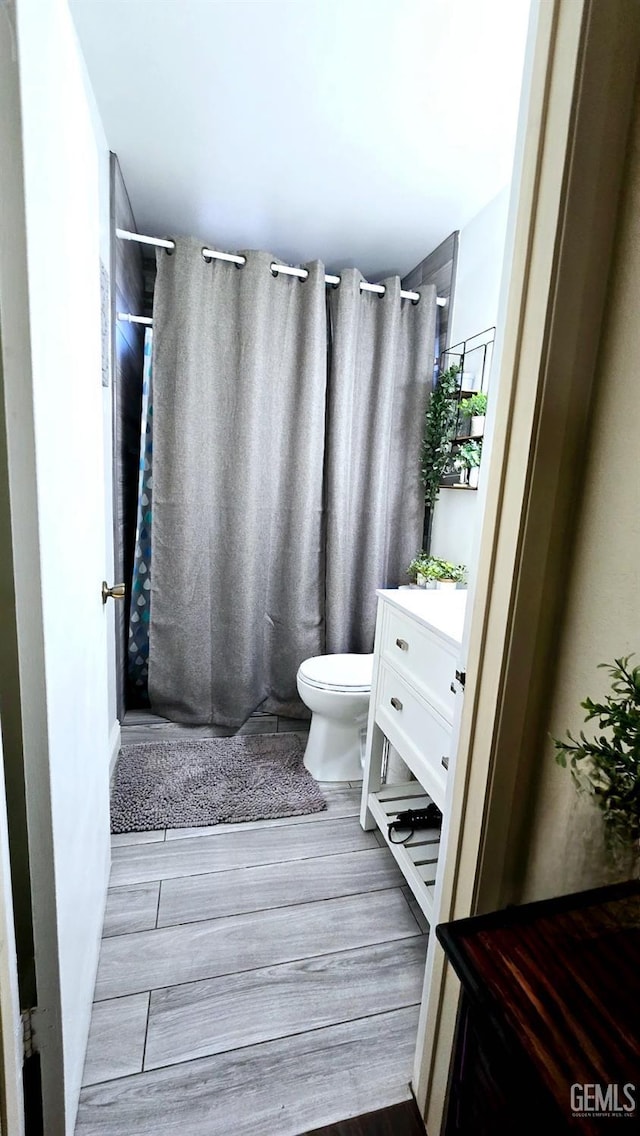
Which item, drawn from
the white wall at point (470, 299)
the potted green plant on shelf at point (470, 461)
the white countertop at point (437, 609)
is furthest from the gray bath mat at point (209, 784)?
the potted green plant on shelf at point (470, 461)

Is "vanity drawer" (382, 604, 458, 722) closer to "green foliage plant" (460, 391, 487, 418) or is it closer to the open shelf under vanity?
the open shelf under vanity

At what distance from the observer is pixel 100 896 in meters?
1.29

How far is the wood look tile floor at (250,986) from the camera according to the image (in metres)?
Result: 1.00

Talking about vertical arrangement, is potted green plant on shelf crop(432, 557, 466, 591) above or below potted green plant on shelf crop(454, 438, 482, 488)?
below

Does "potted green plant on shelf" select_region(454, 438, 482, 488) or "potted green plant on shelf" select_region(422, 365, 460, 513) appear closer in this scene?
"potted green plant on shelf" select_region(454, 438, 482, 488)

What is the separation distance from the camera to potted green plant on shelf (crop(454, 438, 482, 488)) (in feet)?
6.87

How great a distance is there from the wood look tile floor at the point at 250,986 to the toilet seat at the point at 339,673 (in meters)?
0.53

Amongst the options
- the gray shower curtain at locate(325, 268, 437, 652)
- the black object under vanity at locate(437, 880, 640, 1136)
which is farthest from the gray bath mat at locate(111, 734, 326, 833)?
the black object under vanity at locate(437, 880, 640, 1136)

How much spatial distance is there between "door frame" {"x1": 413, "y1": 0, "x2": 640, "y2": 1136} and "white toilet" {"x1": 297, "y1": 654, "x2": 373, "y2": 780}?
103 cm

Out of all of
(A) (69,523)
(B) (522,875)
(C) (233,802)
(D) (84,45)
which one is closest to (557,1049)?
(B) (522,875)

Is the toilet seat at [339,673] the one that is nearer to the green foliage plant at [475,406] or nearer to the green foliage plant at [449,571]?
→ the green foliage plant at [449,571]

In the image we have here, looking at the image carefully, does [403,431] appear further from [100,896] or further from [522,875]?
[100,896]

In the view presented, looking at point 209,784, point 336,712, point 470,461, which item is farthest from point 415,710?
point 470,461

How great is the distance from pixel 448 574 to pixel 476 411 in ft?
2.34
